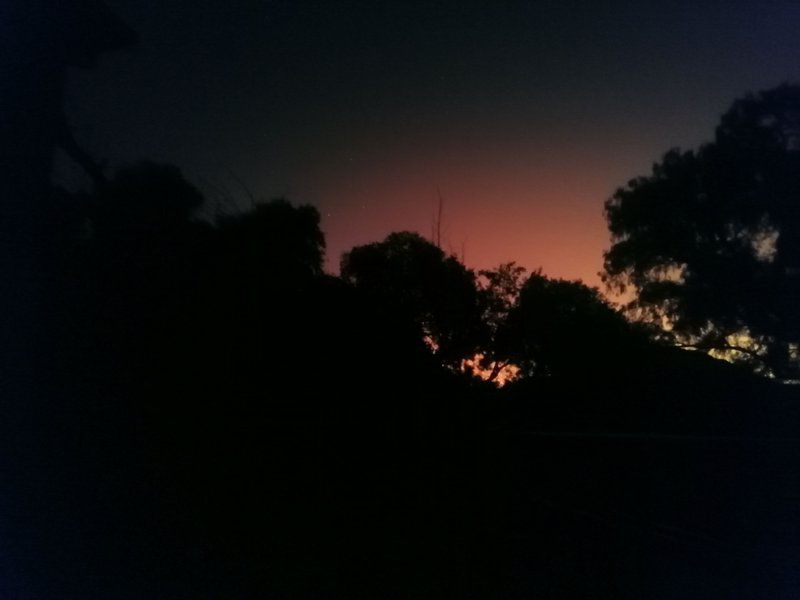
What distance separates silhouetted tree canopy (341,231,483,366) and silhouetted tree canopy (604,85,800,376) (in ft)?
3.79

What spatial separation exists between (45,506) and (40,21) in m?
2.64

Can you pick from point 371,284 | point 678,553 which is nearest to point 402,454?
point 371,284

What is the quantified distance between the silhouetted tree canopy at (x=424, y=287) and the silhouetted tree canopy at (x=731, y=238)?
3.79 feet

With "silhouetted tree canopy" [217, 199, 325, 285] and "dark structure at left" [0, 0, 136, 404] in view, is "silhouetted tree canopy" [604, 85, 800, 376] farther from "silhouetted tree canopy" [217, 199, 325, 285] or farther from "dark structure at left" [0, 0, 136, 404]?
"dark structure at left" [0, 0, 136, 404]

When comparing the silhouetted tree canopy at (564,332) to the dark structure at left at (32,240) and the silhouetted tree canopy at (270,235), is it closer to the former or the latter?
the silhouetted tree canopy at (270,235)

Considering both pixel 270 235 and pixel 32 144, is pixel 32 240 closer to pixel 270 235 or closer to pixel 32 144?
pixel 32 144

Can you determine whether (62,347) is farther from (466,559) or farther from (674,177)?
(674,177)

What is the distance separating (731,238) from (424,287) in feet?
8.18

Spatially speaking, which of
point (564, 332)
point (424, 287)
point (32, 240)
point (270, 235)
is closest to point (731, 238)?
point (564, 332)

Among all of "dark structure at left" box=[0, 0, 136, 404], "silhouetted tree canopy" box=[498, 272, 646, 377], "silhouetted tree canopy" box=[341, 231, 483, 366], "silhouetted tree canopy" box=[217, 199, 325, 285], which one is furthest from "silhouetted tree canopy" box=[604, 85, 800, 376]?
"dark structure at left" box=[0, 0, 136, 404]

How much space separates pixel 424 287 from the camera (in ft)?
18.6

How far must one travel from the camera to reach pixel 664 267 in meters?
6.43

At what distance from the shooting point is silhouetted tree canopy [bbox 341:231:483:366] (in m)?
5.24

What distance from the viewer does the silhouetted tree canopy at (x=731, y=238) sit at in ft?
19.7
